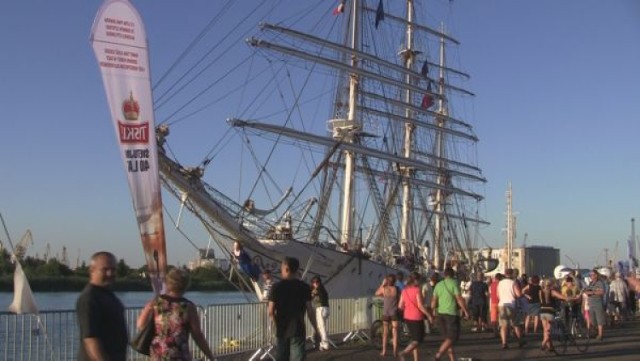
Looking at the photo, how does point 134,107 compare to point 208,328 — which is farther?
point 208,328

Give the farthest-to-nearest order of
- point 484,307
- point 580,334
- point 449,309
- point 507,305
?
1. point 484,307
2. point 580,334
3. point 507,305
4. point 449,309

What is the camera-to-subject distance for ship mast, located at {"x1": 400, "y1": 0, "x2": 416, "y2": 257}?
53597 millimetres

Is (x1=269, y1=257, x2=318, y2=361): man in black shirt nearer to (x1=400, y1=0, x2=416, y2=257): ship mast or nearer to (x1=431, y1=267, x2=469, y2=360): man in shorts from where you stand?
(x1=431, y1=267, x2=469, y2=360): man in shorts

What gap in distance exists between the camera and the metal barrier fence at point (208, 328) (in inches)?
413

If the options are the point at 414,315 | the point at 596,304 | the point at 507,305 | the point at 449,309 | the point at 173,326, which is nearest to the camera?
the point at 173,326

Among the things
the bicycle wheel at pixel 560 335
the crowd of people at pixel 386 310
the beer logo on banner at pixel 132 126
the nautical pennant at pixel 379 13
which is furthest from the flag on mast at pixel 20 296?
the nautical pennant at pixel 379 13

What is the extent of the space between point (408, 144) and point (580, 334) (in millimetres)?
37010

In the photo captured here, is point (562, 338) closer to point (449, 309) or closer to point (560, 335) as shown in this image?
point (560, 335)

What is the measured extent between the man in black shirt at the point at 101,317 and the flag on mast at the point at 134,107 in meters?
4.23

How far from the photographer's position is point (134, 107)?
10.4 m

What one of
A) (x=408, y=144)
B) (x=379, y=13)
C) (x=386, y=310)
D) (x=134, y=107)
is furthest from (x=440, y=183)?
(x=134, y=107)

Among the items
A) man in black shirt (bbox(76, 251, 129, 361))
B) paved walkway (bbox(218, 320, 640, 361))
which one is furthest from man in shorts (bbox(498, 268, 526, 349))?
man in black shirt (bbox(76, 251, 129, 361))

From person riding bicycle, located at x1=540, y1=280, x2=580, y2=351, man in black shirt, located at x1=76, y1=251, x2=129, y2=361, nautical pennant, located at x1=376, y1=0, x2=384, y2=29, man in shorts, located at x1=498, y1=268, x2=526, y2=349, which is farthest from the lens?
nautical pennant, located at x1=376, y1=0, x2=384, y2=29

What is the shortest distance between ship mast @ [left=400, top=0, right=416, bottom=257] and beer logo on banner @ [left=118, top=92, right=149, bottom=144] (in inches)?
1574
